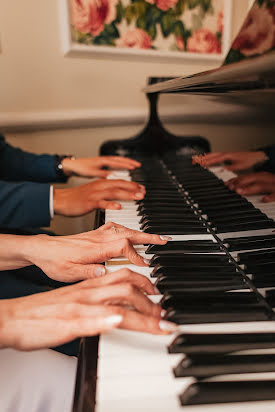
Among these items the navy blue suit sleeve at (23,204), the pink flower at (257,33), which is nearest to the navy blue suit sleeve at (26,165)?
the navy blue suit sleeve at (23,204)

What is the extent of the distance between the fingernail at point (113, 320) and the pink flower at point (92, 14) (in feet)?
5.79

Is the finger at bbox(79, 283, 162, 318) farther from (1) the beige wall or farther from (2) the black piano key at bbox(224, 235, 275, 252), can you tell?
(1) the beige wall

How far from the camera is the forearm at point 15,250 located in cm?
77

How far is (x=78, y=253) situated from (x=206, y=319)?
314 millimetres

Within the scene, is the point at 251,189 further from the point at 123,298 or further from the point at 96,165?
the point at 96,165

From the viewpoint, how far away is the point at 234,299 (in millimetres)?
550

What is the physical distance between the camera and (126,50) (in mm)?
1947

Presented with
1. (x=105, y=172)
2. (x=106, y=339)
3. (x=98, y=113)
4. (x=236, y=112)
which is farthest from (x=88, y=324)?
(x=98, y=113)

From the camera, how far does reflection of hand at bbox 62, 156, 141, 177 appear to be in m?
1.40

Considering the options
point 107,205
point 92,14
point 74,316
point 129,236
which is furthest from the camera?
point 92,14


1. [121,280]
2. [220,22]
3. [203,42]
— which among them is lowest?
[121,280]

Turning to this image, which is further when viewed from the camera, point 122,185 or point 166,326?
point 122,185

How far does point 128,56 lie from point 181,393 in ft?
6.32

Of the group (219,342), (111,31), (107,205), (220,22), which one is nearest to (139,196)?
(107,205)
